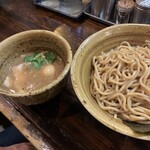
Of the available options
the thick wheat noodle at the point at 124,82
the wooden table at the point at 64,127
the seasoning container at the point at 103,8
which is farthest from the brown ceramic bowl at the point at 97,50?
the seasoning container at the point at 103,8

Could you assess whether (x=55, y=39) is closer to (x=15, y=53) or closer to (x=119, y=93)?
(x=15, y=53)

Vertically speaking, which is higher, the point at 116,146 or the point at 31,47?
the point at 31,47

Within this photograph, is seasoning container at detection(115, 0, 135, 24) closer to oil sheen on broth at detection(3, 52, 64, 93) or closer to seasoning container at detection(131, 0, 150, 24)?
seasoning container at detection(131, 0, 150, 24)

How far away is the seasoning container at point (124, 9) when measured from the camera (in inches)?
45.9

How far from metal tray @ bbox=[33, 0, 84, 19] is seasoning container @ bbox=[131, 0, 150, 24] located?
0.33 metres

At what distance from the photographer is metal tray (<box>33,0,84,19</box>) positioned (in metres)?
1.32

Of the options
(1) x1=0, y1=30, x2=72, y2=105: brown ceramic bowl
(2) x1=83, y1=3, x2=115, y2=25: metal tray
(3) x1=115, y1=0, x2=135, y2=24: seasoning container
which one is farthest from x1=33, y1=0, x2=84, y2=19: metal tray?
(1) x1=0, y1=30, x2=72, y2=105: brown ceramic bowl

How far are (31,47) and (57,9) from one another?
1.74ft

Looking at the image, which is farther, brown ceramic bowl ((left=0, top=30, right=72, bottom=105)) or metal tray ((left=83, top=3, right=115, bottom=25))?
metal tray ((left=83, top=3, right=115, bottom=25))

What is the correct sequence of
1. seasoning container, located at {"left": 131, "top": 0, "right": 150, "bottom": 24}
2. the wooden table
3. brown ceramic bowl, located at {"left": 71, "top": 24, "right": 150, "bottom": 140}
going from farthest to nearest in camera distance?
1. seasoning container, located at {"left": 131, "top": 0, "right": 150, "bottom": 24}
2. the wooden table
3. brown ceramic bowl, located at {"left": 71, "top": 24, "right": 150, "bottom": 140}

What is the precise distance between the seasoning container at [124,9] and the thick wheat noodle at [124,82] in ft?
1.25

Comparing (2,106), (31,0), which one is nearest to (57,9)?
(31,0)

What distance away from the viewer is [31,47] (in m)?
0.95

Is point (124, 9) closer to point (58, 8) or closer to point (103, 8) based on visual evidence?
point (103, 8)
